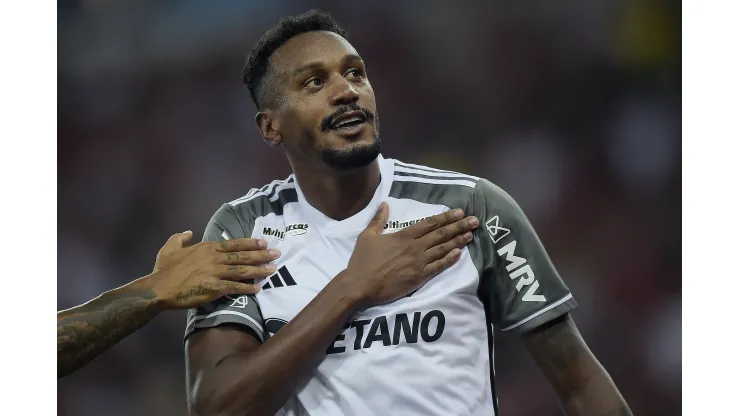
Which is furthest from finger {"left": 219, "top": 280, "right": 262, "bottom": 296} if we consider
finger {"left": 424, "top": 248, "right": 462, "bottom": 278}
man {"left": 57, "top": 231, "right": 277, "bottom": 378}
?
finger {"left": 424, "top": 248, "right": 462, "bottom": 278}

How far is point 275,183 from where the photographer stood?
2350 mm

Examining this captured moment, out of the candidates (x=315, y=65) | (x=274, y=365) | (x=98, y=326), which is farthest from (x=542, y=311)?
(x=98, y=326)

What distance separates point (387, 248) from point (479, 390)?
450mm

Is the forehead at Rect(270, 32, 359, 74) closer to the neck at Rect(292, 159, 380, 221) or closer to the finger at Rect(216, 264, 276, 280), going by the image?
the neck at Rect(292, 159, 380, 221)

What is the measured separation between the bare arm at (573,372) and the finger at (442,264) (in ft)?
0.95

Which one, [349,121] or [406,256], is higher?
[349,121]

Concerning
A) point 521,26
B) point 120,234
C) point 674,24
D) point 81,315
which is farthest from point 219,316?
point 674,24

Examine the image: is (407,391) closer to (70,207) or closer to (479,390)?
(479,390)

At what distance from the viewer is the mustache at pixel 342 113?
2.07 meters

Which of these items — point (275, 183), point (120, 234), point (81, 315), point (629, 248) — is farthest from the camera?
point (120, 234)

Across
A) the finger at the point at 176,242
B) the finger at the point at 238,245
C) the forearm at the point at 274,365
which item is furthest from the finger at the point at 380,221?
the finger at the point at 176,242

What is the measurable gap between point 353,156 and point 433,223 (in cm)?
29

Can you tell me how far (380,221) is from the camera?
82.7 inches

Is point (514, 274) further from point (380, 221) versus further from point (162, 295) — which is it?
point (162, 295)
